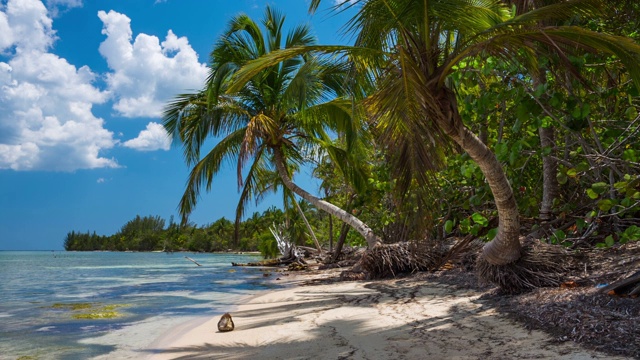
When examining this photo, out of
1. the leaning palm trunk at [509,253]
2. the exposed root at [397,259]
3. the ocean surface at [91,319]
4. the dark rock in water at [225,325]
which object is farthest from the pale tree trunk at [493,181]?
the exposed root at [397,259]

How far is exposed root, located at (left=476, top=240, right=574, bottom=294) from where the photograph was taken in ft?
15.8

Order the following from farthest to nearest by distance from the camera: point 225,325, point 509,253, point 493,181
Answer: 1. point 225,325
2. point 509,253
3. point 493,181

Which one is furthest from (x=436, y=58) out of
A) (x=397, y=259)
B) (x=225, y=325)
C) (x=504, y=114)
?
(x=397, y=259)

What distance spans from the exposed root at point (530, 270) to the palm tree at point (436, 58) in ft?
0.31

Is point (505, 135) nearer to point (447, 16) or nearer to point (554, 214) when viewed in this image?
point (554, 214)

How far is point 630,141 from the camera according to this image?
15.9ft

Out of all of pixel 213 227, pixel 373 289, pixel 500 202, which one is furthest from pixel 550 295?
pixel 213 227

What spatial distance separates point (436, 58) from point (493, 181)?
1.27 meters

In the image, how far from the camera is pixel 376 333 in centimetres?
401

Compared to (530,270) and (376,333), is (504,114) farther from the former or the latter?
(376,333)

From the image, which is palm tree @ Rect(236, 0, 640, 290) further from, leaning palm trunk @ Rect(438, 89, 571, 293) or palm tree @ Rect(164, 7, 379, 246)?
palm tree @ Rect(164, 7, 379, 246)

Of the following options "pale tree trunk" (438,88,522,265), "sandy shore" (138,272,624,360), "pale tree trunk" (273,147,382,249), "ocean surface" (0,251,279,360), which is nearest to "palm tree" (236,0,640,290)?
"pale tree trunk" (438,88,522,265)

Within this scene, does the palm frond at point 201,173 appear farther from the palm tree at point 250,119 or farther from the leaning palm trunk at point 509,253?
the leaning palm trunk at point 509,253

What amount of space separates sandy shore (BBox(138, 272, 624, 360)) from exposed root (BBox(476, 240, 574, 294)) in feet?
1.11
